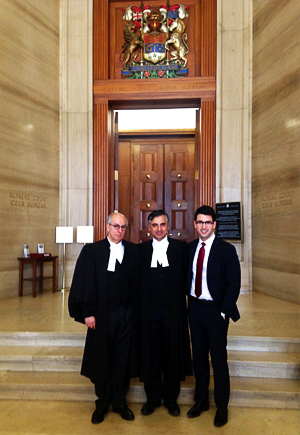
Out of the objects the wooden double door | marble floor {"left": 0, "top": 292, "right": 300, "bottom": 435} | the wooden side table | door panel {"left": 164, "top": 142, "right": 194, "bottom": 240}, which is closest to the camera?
marble floor {"left": 0, "top": 292, "right": 300, "bottom": 435}

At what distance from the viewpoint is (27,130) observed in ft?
25.2

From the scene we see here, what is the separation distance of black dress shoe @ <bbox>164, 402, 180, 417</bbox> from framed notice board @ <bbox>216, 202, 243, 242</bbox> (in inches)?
187

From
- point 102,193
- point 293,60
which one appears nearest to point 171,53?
point 293,60

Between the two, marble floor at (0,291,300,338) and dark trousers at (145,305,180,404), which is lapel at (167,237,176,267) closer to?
dark trousers at (145,305,180,404)

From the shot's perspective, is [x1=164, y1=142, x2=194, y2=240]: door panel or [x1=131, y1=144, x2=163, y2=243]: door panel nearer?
[x1=164, y1=142, x2=194, y2=240]: door panel

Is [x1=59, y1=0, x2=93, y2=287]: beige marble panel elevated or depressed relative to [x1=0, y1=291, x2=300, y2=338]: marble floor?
elevated

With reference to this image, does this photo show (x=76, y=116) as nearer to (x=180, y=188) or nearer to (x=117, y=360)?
(x=180, y=188)

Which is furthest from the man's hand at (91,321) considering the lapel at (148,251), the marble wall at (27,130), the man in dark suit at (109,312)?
the marble wall at (27,130)

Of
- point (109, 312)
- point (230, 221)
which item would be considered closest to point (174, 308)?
point (109, 312)

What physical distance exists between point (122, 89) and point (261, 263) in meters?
4.67

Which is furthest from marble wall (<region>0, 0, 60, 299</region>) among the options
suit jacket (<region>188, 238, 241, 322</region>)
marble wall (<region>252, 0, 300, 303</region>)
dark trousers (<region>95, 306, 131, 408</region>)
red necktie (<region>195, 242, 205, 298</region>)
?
suit jacket (<region>188, 238, 241, 322</region>)

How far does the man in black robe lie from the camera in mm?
3521

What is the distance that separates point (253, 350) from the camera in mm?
4539

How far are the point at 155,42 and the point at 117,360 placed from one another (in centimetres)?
705
